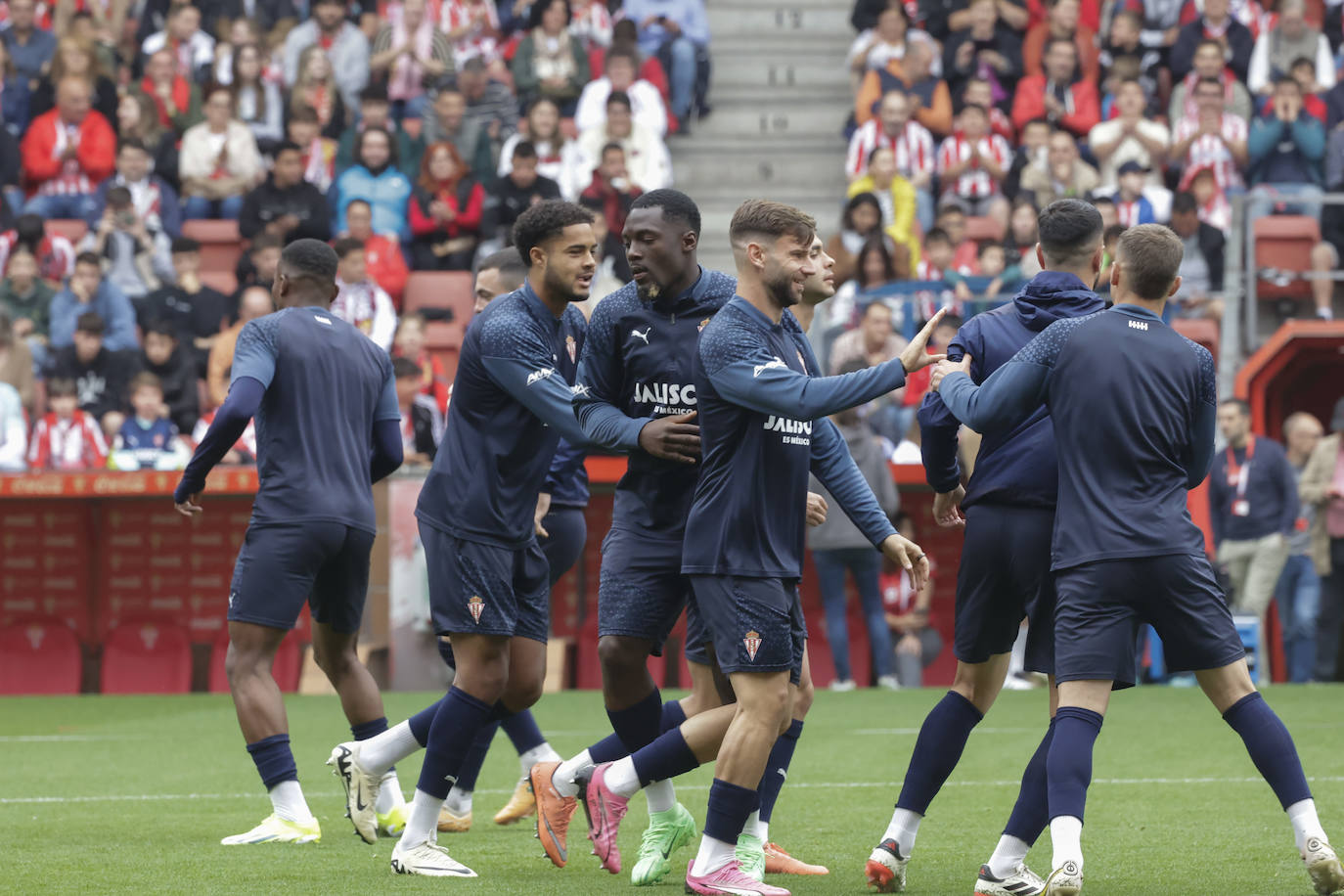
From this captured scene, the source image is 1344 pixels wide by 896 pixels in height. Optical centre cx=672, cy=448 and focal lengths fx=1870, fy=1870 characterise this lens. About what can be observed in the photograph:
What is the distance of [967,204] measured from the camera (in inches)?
717

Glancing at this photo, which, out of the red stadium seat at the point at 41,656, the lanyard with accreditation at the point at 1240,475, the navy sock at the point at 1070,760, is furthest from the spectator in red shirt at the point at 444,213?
the navy sock at the point at 1070,760

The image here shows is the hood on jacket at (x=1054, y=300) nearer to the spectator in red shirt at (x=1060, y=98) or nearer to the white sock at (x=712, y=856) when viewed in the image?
the white sock at (x=712, y=856)

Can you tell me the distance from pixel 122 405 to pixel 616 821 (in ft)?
35.3

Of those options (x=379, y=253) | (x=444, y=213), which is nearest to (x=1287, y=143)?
(x=444, y=213)

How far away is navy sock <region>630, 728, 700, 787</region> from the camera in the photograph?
6020 mm

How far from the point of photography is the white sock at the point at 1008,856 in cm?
580

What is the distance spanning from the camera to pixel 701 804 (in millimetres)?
8141

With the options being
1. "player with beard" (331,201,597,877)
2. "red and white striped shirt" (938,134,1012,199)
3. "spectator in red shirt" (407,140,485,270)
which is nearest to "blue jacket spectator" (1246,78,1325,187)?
"red and white striped shirt" (938,134,1012,199)

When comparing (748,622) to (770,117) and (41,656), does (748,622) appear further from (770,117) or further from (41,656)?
(770,117)

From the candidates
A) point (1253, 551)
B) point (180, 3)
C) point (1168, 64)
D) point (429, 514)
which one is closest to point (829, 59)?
point (1168, 64)

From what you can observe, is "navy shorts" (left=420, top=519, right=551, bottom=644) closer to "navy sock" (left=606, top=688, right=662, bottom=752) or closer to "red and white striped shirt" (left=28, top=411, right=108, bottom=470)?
"navy sock" (left=606, top=688, right=662, bottom=752)

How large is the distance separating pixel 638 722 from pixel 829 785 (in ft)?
8.25

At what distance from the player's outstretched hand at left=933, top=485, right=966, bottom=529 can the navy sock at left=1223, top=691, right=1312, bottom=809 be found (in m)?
1.11

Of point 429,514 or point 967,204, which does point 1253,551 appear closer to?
point 967,204
